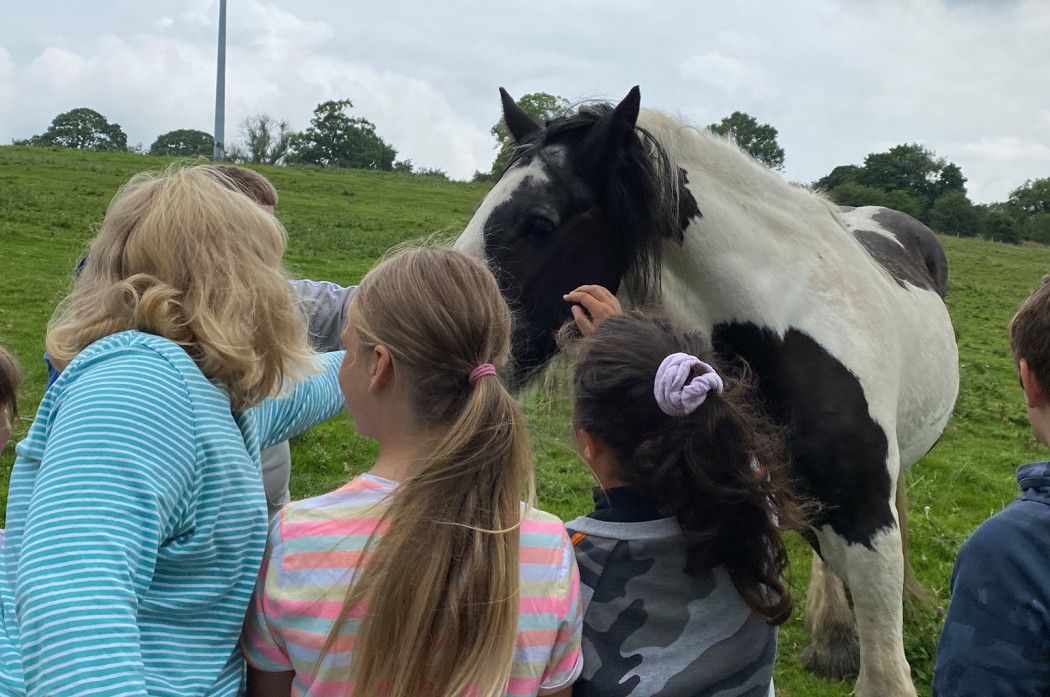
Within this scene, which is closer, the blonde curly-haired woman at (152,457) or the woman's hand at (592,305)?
the blonde curly-haired woman at (152,457)

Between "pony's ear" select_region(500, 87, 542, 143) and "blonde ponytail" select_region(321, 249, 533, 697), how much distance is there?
1770 mm

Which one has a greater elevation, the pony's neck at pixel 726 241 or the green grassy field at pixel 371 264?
the pony's neck at pixel 726 241

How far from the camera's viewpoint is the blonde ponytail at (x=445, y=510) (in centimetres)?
125

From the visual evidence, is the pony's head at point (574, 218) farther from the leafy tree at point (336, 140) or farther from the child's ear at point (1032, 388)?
the leafy tree at point (336, 140)

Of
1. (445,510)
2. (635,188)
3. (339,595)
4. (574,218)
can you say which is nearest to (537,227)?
(574,218)

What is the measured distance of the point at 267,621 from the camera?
52.7 inches

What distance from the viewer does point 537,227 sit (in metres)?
2.68

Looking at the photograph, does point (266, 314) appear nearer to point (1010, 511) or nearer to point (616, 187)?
point (1010, 511)

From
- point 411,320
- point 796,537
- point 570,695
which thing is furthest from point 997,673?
point 796,537

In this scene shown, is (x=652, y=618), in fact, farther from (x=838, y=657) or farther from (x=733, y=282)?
(x=838, y=657)

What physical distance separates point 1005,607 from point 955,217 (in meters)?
40.2

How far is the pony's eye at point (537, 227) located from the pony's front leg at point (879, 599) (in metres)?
1.46

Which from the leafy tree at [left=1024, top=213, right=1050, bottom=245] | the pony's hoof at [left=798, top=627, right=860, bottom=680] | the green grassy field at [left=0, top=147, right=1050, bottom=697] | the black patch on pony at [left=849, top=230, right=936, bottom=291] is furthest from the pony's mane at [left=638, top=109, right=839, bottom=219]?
the leafy tree at [left=1024, top=213, right=1050, bottom=245]

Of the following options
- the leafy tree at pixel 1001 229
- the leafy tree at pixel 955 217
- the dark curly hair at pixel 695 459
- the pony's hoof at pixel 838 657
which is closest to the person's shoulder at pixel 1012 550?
the dark curly hair at pixel 695 459
